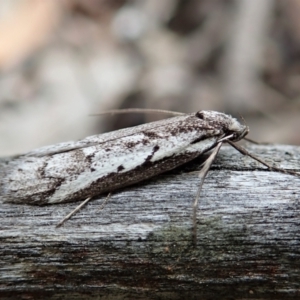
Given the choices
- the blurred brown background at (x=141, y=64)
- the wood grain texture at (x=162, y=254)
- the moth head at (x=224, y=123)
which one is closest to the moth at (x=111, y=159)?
the moth head at (x=224, y=123)

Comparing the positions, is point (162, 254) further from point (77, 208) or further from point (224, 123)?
point (224, 123)

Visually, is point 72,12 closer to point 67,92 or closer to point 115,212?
point 67,92

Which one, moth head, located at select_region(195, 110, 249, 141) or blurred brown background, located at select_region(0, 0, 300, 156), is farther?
blurred brown background, located at select_region(0, 0, 300, 156)

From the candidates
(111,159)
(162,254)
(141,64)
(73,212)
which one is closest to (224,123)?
(111,159)

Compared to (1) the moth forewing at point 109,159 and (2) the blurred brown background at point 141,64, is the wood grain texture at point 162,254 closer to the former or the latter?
(1) the moth forewing at point 109,159

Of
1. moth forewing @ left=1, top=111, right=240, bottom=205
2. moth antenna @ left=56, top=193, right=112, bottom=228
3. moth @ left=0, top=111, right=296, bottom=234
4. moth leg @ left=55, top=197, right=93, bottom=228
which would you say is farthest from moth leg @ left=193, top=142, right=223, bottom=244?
moth leg @ left=55, top=197, right=93, bottom=228

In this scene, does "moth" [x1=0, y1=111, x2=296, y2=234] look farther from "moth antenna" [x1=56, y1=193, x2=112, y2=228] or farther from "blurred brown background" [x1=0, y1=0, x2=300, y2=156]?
"blurred brown background" [x1=0, y1=0, x2=300, y2=156]

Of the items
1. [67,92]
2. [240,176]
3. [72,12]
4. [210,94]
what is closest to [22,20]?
[72,12]
